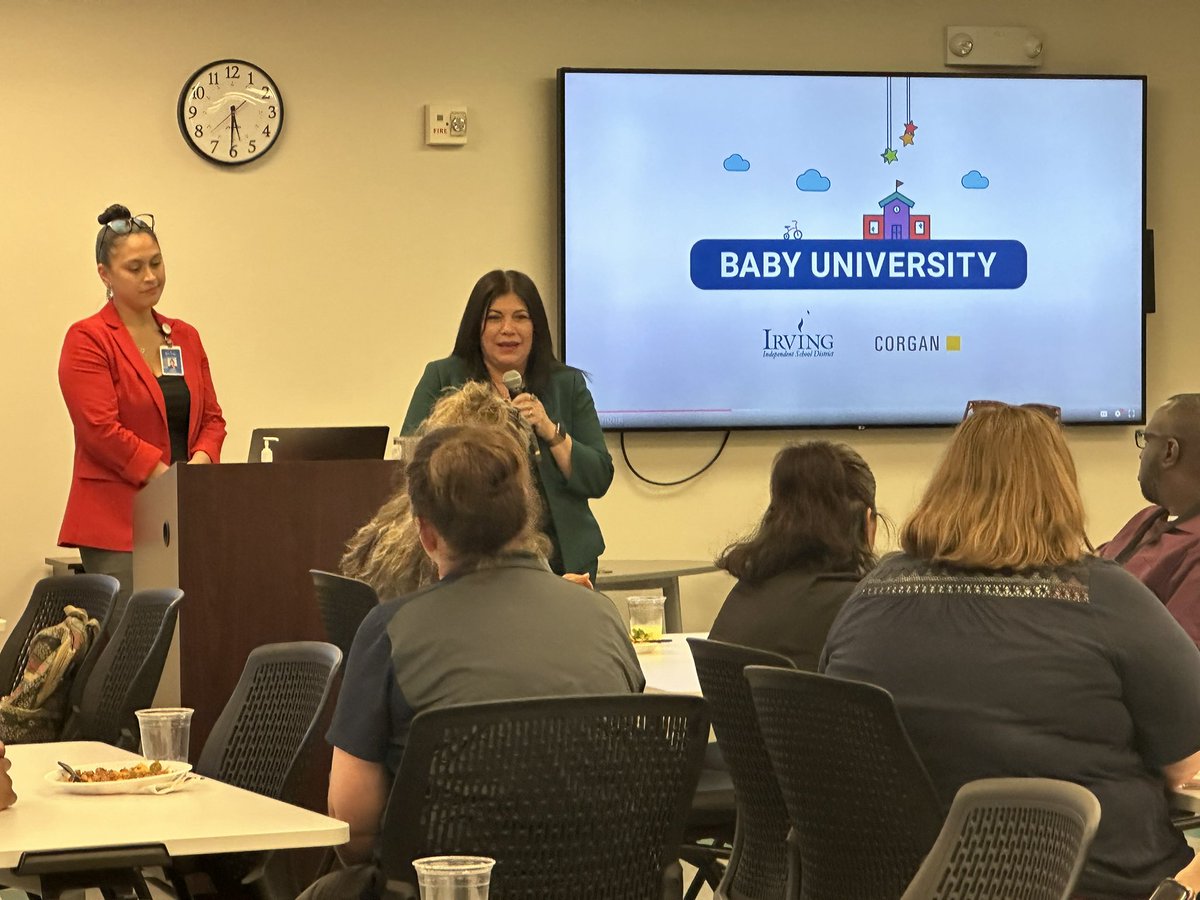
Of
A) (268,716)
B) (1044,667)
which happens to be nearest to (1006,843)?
(1044,667)

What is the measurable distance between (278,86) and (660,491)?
2193 mm

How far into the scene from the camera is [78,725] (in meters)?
3.97

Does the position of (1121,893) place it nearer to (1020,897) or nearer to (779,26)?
(1020,897)

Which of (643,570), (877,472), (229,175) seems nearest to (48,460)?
(229,175)

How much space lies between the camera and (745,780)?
2834 millimetres

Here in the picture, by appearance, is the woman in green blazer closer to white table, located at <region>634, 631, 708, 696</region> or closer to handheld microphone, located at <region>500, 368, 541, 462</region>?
handheld microphone, located at <region>500, 368, 541, 462</region>

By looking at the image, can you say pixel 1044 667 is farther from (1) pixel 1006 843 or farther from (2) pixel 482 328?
(2) pixel 482 328

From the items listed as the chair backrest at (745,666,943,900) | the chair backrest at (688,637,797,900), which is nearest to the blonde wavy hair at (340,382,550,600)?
the chair backrest at (688,637,797,900)

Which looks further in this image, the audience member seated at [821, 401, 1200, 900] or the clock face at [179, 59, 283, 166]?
the clock face at [179, 59, 283, 166]

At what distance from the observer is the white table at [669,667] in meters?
3.31

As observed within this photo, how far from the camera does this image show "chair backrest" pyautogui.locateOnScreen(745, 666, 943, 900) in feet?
7.16

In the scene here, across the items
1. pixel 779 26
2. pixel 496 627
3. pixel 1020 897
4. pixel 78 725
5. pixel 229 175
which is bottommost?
pixel 78 725

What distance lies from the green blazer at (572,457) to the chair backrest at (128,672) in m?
0.95

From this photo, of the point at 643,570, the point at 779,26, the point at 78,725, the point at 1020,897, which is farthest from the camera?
the point at 779,26
